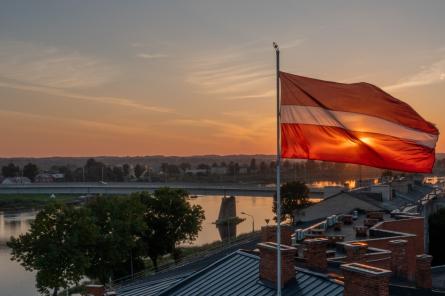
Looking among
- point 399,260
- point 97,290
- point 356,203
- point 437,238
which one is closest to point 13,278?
point 356,203

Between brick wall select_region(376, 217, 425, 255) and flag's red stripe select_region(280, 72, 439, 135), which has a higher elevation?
flag's red stripe select_region(280, 72, 439, 135)

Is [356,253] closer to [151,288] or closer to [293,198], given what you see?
[151,288]

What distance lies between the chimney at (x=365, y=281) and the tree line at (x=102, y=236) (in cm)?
3264

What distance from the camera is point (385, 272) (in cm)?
1353

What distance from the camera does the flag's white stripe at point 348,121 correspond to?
1325 cm

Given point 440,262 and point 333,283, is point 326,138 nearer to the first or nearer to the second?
point 333,283

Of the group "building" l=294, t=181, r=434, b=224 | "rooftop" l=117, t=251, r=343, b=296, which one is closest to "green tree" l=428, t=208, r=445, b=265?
"building" l=294, t=181, r=434, b=224

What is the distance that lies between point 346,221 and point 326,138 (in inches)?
1078

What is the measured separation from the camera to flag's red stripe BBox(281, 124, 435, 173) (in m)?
13.2

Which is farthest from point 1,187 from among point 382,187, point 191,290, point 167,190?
point 191,290

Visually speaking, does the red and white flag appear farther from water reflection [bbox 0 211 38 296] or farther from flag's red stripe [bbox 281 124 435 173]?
water reflection [bbox 0 211 38 296]

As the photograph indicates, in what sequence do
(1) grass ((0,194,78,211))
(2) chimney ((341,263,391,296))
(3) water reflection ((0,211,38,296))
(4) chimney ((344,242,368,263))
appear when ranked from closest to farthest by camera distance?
(2) chimney ((341,263,391,296)) < (4) chimney ((344,242,368,263)) < (3) water reflection ((0,211,38,296)) < (1) grass ((0,194,78,211))

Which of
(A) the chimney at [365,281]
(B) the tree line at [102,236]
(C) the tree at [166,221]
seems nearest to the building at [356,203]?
(C) the tree at [166,221]

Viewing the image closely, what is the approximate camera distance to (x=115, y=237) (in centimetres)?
4800
